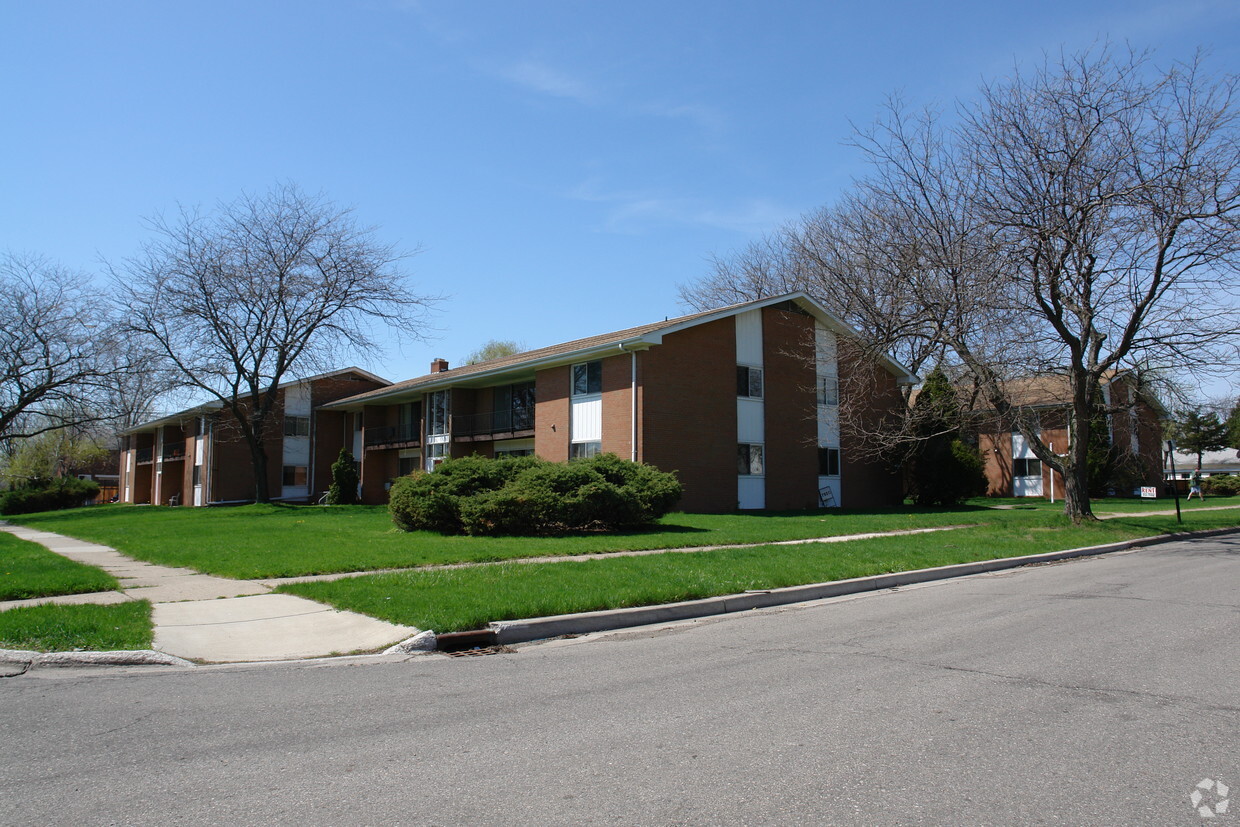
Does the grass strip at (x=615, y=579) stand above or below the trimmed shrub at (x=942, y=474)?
below

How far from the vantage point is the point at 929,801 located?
414cm

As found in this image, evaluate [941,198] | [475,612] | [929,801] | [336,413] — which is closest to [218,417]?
[336,413]

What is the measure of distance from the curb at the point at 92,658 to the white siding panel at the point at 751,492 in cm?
2300

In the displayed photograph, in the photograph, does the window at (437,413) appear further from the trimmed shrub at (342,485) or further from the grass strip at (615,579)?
the grass strip at (615,579)

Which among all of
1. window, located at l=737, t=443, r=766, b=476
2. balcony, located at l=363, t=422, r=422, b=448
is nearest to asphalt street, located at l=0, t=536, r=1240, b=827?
window, located at l=737, t=443, r=766, b=476

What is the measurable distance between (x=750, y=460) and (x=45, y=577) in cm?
2198

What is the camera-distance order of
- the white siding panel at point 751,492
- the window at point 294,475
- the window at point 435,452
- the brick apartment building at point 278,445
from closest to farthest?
the white siding panel at point 751,492, the window at point 435,452, the brick apartment building at point 278,445, the window at point 294,475

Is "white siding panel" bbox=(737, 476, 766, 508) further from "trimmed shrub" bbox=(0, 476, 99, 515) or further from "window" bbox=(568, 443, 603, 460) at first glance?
"trimmed shrub" bbox=(0, 476, 99, 515)

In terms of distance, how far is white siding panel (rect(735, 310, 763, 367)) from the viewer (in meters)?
29.8

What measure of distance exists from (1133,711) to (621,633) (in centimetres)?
492

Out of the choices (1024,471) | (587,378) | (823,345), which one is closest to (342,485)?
(587,378)

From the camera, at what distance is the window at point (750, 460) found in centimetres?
2958

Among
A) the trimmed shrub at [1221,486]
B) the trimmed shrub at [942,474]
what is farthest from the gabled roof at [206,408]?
the trimmed shrub at [1221,486]

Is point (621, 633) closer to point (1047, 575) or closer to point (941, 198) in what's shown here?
point (1047, 575)
